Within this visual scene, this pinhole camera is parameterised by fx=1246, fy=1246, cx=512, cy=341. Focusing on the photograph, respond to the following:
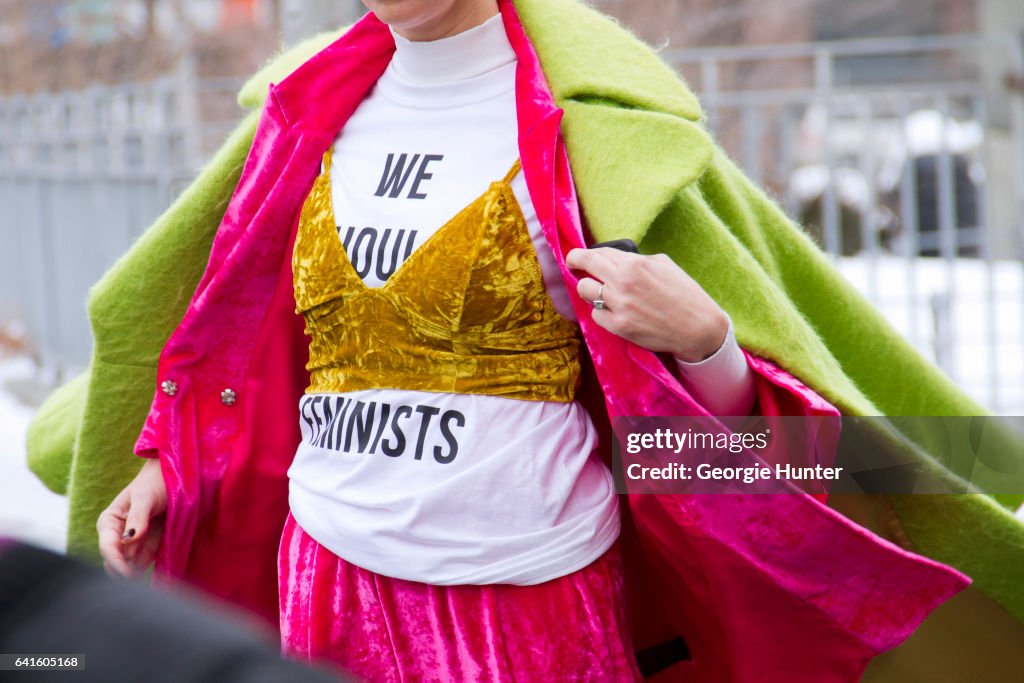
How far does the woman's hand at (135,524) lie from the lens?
204 centimetres

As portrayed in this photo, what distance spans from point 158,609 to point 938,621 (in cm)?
183

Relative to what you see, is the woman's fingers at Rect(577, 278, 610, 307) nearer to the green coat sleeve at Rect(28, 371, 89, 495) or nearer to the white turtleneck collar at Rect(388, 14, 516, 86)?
the white turtleneck collar at Rect(388, 14, 516, 86)

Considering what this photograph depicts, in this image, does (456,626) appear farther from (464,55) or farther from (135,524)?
(464,55)

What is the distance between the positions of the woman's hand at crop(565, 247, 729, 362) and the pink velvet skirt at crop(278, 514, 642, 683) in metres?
0.41

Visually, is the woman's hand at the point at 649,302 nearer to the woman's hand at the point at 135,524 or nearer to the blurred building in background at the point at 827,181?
the woman's hand at the point at 135,524

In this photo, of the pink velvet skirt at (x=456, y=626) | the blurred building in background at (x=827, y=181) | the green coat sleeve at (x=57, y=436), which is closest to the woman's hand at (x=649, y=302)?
the pink velvet skirt at (x=456, y=626)

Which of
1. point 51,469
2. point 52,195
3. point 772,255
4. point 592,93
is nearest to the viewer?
point 592,93

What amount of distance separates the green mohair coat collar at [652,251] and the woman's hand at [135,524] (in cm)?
18

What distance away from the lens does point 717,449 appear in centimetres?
185

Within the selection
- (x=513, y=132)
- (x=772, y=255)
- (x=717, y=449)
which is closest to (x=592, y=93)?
(x=513, y=132)

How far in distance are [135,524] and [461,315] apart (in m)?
0.67

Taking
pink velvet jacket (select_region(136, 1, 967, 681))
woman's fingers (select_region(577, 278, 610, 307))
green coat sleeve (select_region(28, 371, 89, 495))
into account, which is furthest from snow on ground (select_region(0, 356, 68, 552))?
woman's fingers (select_region(577, 278, 610, 307))

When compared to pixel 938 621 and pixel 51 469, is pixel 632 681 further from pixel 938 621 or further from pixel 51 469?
pixel 51 469

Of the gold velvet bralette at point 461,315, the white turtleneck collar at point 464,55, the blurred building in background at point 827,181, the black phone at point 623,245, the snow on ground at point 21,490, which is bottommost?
the snow on ground at point 21,490
